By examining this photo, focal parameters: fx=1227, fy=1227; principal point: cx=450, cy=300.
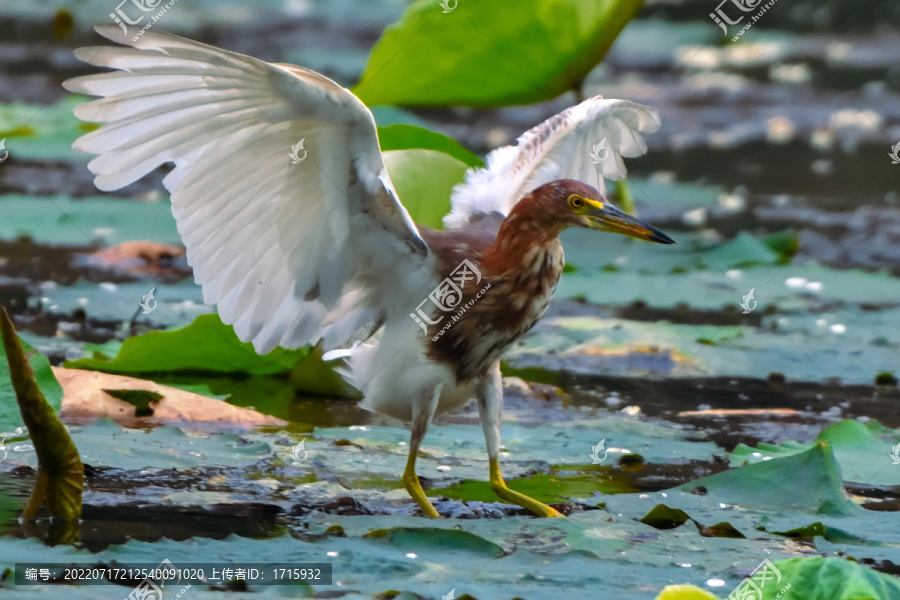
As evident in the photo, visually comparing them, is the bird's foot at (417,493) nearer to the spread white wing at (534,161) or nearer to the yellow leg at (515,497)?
the yellow leg at (515,497)

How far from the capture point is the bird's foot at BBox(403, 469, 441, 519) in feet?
11.5

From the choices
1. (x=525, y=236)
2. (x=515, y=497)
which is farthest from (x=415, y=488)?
(x=525, y=236)

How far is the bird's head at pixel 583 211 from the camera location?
363 centimetres

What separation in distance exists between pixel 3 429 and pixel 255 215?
3.14 ft

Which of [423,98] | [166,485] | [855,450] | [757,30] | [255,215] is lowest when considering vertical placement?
[166,485]

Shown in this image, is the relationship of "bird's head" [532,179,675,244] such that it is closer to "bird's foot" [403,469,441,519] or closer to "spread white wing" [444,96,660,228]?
"spread white wing" [444,96,660,228]

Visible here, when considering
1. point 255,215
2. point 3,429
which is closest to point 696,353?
point 255,215

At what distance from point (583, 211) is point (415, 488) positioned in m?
0.95

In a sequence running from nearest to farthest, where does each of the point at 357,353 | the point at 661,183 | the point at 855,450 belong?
the point at 357,353 < the point at 855,450 < the point at 661,183

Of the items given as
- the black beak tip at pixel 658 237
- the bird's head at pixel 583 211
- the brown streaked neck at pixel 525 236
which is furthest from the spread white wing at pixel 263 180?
the black beak tip at pixel 658 237

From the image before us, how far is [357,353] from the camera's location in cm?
389

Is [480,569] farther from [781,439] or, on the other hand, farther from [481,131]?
[481,131]

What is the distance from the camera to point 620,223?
3.64 meters

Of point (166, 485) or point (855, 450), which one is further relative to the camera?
Result: point (855, 450)
